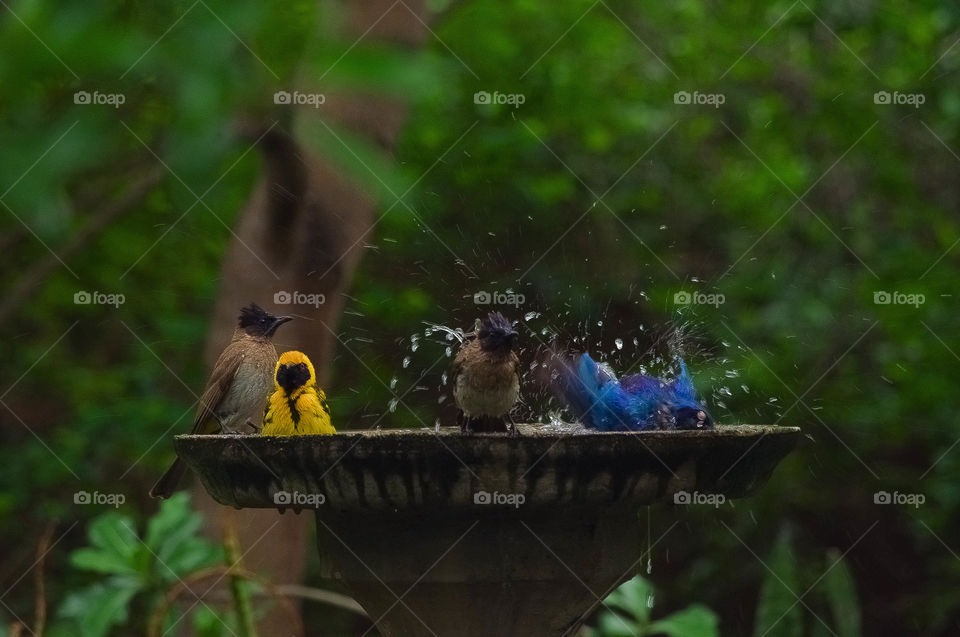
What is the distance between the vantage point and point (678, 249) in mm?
8836

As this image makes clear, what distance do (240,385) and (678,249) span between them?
472cm

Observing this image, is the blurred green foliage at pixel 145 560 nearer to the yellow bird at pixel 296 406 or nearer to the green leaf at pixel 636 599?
the yellow bird at pixel 296 406

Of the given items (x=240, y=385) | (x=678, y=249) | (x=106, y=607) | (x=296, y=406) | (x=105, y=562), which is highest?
(x=678, y=249)

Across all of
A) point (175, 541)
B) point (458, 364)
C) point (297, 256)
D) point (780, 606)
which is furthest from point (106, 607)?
point (780, 606)

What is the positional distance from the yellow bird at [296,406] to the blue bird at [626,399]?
2.23 feet

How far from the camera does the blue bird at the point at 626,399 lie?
3.46m

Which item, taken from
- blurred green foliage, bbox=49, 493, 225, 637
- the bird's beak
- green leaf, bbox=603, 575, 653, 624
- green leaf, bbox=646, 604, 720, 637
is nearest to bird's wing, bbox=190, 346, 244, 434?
the bird's beak

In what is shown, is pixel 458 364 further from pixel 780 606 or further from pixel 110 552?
pixel 780 606

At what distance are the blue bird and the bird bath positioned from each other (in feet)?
0.73

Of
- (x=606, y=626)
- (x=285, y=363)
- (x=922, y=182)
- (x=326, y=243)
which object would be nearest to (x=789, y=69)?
(x=922, y=182)

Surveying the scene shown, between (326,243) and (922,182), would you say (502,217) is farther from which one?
(922,182)

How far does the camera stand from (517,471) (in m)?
2.92

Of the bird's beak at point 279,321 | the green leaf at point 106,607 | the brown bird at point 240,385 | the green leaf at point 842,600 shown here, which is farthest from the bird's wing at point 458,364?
the green leaf at point 842,600

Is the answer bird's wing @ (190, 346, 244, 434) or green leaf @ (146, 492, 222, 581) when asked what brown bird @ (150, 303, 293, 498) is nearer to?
bird's wing @ (190, 346, 244, 434)
